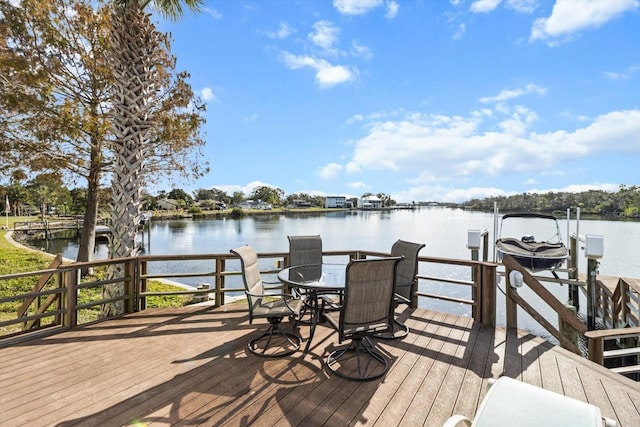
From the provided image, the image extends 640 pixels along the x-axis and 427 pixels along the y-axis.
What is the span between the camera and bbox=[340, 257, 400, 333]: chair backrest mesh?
8.45 feet

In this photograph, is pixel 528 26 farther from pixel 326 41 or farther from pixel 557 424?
pixel 557 424

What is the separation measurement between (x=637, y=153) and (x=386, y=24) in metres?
11.8

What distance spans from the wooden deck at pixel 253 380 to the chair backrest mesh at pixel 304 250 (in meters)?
0.98

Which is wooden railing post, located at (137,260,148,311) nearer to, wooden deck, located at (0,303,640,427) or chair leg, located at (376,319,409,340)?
wooden deck, located at (0,303,640,427)

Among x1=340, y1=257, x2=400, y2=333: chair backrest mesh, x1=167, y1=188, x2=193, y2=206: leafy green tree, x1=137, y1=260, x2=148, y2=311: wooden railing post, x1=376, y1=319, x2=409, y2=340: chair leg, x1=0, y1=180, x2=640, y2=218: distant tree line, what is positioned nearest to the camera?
x1=340, y1=257, x2=400, y2=333: chair backrest mesh

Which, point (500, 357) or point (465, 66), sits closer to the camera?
point (500, 357)

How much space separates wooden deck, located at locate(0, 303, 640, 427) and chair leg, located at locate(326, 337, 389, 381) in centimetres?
9

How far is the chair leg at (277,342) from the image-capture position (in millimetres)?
3119

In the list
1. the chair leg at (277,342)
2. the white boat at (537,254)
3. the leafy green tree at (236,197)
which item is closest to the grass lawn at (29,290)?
the chair leg at (277,342)

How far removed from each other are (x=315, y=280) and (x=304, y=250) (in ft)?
2.61

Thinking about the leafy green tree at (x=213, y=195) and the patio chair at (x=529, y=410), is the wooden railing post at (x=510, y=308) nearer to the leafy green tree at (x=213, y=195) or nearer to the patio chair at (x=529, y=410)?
the patio chair at (x=529, y=410)

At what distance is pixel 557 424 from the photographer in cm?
125

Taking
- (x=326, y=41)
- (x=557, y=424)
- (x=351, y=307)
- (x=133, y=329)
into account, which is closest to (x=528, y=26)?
(x=326, y=41)

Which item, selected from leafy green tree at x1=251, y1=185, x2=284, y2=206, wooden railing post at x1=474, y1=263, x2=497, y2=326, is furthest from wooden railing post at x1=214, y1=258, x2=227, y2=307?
leafy green tree at x1=251, y1=185, x2=284, y2=206
